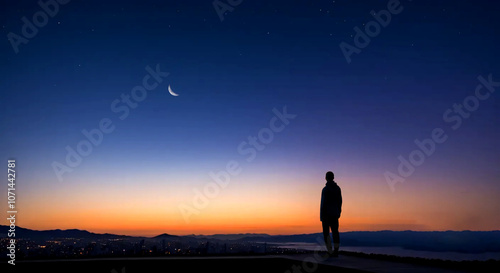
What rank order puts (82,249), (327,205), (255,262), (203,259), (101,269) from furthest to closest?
(82,249) < (327,205) < (203,259) < (255,262) < (101,269)

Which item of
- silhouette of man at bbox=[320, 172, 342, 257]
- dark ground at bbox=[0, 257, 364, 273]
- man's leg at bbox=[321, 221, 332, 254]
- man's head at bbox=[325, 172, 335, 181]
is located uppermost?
man's head at bbox=[325, 172, 335, 181]

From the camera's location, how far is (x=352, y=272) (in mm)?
6727

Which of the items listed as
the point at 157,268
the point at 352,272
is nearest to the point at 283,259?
the point at 157,268

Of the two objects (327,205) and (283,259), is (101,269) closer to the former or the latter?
(283,259)

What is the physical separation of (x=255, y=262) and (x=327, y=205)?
9.05ft

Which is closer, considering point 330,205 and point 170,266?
point 170,266

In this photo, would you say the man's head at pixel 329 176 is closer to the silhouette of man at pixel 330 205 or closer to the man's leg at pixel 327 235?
the silhouette of man at pixel 330 205

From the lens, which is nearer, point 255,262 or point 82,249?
point 255,262

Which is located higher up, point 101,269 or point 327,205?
Answer: point 327,205

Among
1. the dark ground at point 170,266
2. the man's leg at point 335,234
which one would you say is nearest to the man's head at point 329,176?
the man's leg at point 335,234

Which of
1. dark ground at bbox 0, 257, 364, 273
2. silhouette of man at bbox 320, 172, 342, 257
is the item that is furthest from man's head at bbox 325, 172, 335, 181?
dark ground at bbox 0, 257, 364, 273

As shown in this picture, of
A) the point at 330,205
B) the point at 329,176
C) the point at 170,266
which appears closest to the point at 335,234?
the point at 330,205

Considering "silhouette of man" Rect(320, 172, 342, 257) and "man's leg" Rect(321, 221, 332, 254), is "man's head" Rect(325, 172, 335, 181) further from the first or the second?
"man's leg" Rect(321, 221, 332, 254)

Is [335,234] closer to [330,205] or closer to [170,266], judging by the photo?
[330,205]
